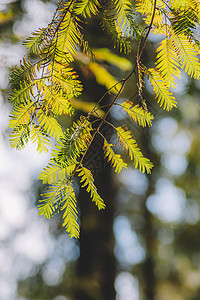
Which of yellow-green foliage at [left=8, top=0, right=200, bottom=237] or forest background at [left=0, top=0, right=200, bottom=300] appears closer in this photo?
yellow-green foliage at [left=8, top=0, right=200, bottom=237]

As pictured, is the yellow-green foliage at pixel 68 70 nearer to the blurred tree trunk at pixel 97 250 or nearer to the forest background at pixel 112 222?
the forest background at pixel 112 222

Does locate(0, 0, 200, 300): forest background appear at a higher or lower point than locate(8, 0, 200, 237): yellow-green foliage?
lower

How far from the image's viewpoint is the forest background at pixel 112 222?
1505 millimetres

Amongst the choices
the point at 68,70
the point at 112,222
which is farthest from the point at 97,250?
the point at 68,70

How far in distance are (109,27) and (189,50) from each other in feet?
0.41

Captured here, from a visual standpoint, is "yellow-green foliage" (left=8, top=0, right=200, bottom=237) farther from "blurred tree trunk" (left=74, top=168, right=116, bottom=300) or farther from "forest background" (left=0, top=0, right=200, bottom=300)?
"blurred tree trunk" (left=74, top=168, right=116, bottom=300)

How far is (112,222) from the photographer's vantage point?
1.61 m

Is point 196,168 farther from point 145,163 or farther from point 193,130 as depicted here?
point 145,163

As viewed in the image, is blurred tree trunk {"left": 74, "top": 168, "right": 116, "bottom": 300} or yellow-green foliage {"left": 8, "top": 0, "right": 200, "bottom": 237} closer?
yellow-green foliage {"left": 8, "top": 0, "right": 200, "bottom": 237}

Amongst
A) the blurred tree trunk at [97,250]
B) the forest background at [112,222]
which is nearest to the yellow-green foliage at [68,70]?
the forest background at [112,222]

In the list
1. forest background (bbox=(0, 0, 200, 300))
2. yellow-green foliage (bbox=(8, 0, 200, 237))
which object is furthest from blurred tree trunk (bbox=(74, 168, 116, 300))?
yellow-green foliage (bbox=(8, 0, 200, 237))

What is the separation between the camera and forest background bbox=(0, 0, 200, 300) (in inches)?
59.2

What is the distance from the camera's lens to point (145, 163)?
0.43 metres

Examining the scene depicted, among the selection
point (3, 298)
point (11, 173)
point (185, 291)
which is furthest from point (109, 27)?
point (185, 291)
